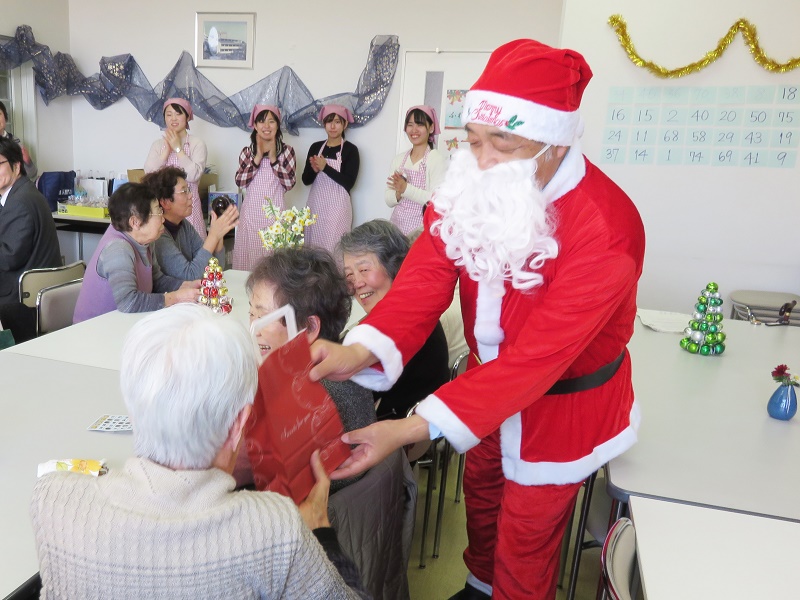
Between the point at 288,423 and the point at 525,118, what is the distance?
0.79 metres

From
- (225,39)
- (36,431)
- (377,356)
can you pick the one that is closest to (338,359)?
(377,356)

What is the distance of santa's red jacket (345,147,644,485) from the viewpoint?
135 centimetres

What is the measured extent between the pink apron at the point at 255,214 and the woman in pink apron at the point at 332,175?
1.39 ft

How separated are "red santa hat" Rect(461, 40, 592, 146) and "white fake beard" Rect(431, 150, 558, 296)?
0.28 feet

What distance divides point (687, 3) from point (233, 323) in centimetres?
390

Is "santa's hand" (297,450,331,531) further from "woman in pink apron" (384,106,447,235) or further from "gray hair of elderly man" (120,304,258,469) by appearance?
"woman in pink apron" (384,106,447,235)

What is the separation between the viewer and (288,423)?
1105 mm

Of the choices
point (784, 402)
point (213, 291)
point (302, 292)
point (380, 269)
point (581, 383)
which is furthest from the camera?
Result: point (213, 291)

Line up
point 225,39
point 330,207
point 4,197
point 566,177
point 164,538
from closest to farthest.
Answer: point 164,538
point 566,177
point 4,197
point 330,207
point 225,39

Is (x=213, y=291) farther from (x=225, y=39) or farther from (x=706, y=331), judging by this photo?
(x=225, y=39)

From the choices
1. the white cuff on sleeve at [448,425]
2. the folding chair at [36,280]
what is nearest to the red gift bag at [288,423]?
the white cuff on sleeve at [448,425]

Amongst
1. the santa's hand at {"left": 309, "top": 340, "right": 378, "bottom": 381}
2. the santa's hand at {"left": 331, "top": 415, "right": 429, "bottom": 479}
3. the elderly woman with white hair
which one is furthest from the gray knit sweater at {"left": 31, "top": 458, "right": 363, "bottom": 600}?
the santa's hand at {"left": 309, "top": 340, "right": 378, "bottom": 381}

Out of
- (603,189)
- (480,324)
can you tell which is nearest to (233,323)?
(480,324)

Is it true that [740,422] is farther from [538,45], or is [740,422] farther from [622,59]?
[622,59]
